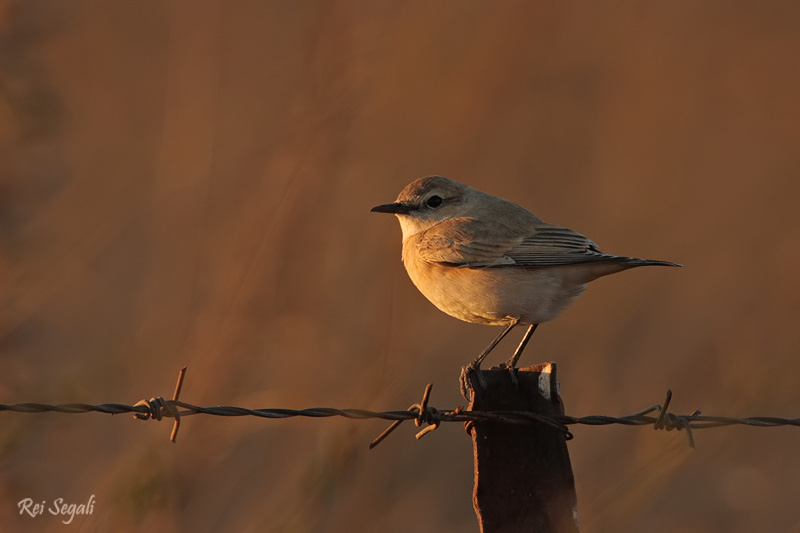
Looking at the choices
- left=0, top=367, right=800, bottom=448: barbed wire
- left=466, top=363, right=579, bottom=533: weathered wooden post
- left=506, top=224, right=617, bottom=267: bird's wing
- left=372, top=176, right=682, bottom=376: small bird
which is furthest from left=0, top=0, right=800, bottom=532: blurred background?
left=466, top=363, right=579, bottom=533: weathered wooden post

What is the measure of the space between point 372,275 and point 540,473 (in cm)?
267

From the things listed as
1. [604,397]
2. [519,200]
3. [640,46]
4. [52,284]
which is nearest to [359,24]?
[52,284]

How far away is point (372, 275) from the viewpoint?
591 centimetres

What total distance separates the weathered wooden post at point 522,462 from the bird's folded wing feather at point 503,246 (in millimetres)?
1434

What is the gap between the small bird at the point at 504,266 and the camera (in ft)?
16.3

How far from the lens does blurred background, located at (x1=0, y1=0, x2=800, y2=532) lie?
462 centimetres

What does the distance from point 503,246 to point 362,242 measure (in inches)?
39.5

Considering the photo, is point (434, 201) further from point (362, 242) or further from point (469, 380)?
point (469, 380)

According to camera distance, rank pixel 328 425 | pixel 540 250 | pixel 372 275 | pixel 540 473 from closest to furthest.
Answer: pixel 540 473 → pixel 328 425 → pixel 540 250 → pixel 372 275

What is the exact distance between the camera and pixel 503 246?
5.17 meters

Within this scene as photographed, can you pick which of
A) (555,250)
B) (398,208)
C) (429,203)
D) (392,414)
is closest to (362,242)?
(398,208)

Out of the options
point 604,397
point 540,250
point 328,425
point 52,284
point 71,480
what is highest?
point 540,250

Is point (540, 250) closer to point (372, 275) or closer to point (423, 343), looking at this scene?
point (423, 343)

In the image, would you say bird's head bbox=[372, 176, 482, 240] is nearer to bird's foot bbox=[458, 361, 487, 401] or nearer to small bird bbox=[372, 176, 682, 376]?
small bird bbox=[372, 176, 682, 376]
